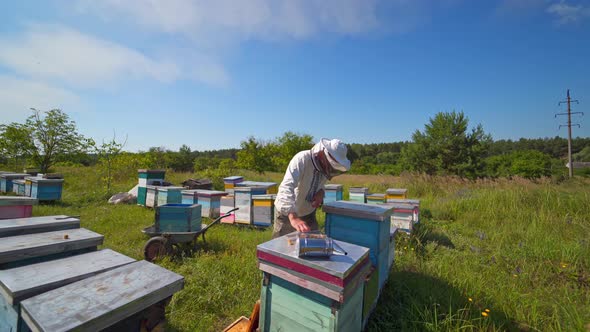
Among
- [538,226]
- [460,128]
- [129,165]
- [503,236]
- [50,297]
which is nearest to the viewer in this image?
[50,297]

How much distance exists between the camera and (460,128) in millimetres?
27406

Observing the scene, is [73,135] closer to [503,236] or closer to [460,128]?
[503,236]

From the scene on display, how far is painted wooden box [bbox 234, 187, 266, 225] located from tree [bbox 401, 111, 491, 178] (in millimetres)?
26731

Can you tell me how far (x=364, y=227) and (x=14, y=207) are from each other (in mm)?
5118

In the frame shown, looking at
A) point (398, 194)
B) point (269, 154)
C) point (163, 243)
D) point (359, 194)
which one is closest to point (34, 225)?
point (163, 243)

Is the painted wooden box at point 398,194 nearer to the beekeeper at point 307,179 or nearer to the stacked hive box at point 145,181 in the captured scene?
the beekeeper at point 307,179

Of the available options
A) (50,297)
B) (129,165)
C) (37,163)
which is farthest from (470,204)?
(37,163)

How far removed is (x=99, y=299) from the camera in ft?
4.07

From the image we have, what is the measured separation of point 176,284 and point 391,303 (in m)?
2.37

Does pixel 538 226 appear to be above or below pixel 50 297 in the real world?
below

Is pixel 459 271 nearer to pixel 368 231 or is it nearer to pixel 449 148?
pixel 368 231

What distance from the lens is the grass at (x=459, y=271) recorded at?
2516mm

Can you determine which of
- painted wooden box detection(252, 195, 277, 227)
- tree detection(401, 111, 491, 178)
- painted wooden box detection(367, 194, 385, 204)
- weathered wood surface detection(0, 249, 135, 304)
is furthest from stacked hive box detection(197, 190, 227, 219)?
tree detection(401, 111, 491, 178)

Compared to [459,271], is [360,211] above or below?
above
